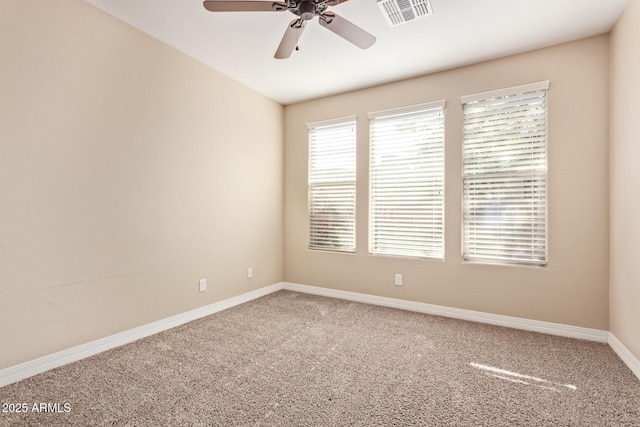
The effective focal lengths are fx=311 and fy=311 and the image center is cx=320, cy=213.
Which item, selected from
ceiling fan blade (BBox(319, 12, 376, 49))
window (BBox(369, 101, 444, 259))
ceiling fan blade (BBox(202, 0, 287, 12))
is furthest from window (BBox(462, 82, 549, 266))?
ceiling fan blade (BBox(202, 0, 287, 12))

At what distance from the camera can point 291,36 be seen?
220 cm

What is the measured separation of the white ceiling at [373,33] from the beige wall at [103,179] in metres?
0.33

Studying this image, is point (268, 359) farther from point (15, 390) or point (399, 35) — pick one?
point (399, 35)

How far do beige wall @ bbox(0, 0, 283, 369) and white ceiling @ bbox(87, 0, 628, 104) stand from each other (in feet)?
1.09

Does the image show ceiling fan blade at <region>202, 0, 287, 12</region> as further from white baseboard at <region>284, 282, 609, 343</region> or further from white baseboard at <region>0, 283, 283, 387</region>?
white baseboard at <region>284, 282, 609, 343</region>

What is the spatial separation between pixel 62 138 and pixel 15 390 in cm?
173

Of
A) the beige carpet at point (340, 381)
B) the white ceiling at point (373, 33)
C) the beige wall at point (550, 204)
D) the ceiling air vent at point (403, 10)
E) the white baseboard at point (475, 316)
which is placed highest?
the white ceiling at point (373, 33)

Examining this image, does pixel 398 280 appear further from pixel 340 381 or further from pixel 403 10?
pixel 403 10

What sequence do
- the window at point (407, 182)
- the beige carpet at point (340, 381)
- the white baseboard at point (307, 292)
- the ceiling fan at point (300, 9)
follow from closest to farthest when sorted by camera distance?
the beige carpet at point (340, 381), the ceiling fan at point (300, 9), the white baseboard at point (307, 292), the window at point (407, 182)

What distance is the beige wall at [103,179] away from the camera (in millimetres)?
2139

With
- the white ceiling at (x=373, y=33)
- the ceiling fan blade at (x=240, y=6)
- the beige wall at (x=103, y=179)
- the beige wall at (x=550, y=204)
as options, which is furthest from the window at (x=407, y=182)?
the ceiling fan blade at (x=240, y=6)

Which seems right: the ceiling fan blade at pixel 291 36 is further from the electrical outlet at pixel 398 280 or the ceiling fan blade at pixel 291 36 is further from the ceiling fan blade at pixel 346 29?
the electrical outlet at pixel 398 280

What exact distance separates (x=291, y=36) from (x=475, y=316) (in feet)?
10.5

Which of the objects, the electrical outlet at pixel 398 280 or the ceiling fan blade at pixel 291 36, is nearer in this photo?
the ceiling fan blade at pixel 291 36
